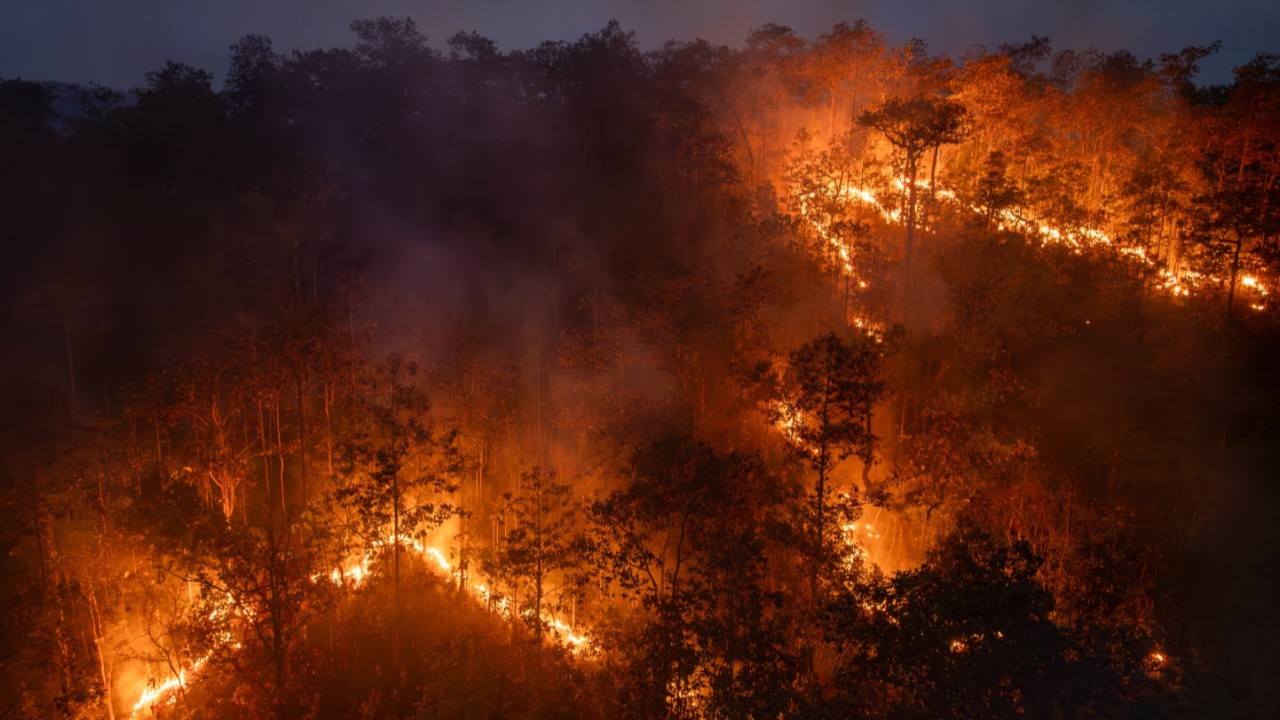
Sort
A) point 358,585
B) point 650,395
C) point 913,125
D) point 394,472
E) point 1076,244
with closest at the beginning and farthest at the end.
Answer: point 394,472 → point 358,585 → point 913,125 → point 650,395 → point 1076,244

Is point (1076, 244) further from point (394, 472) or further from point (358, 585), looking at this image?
point (358, 585)

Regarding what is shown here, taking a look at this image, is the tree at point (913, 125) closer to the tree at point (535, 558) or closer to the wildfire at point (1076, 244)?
the wildfire at point (1076, 244)

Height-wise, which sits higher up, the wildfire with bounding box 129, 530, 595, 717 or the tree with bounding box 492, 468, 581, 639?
the tree with bounding box 492, 468, 581, 639

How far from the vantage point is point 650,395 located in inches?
1078

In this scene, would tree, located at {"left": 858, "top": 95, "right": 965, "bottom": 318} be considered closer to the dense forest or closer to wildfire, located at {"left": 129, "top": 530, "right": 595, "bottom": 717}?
the dense forest

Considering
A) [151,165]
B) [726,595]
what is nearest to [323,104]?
[151,165]

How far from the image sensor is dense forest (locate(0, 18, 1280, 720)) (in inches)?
615

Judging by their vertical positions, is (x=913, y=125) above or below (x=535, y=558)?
above

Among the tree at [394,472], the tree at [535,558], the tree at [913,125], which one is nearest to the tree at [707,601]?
the tree at [535,558]

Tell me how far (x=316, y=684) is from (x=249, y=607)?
100 inches

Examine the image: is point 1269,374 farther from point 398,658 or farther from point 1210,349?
point 398,658

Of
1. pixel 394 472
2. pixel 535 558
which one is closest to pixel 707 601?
pixel 535 558

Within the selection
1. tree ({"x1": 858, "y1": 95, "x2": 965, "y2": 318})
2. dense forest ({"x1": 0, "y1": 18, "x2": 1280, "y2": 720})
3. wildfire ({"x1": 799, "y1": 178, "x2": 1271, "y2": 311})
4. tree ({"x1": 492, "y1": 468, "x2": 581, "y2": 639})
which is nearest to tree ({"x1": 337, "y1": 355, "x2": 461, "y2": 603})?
dense forest ({"x1": 0, "y1": 18, "x2": 1280, "y2": 720})

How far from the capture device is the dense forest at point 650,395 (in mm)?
15633
